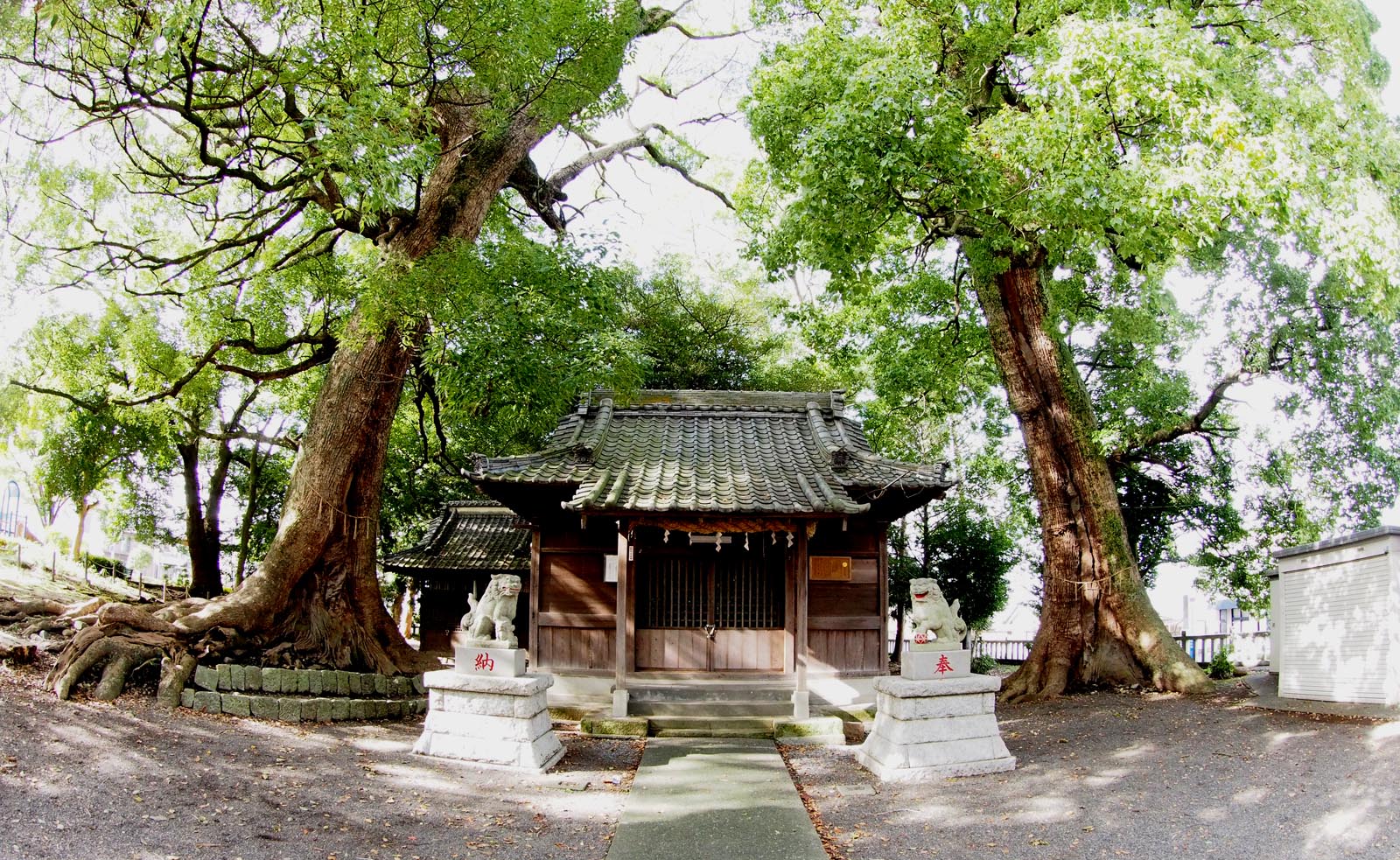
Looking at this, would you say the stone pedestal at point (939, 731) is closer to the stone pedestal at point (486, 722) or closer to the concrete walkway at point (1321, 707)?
the stone pedestal at point (486, 722)

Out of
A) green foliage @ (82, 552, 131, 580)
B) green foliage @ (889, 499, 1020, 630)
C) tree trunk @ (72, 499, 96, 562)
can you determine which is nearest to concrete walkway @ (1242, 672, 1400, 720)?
green foliage @ (889, 499, 1020, 630)

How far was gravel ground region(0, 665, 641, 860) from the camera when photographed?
16.3ft

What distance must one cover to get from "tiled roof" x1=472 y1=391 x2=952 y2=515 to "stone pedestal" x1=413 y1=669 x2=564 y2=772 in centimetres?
236

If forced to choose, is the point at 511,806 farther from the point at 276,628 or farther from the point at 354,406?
the point at 354,406

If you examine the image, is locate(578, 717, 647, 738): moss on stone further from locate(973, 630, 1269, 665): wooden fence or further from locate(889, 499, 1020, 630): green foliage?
locate(889, 499, 1020, 630): green foliage

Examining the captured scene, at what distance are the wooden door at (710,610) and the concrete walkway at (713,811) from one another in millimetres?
2152

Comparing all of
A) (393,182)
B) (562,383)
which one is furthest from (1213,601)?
(393,182)

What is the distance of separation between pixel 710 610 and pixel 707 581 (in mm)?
373

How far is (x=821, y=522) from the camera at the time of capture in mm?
11234

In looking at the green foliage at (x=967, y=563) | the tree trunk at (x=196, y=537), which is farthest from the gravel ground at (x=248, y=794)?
the green foliage at (x=967, y=563)

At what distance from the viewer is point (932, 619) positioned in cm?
823

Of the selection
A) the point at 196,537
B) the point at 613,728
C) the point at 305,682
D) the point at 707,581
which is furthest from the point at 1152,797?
the point at 196,537

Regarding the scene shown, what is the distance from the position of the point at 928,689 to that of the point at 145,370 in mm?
11969

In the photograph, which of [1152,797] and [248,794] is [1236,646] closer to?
[1152,797]
